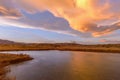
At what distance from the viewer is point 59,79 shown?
28469mm

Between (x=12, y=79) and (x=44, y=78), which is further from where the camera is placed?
(x=44, y=78)

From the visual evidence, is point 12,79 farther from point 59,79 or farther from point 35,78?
point 59,79

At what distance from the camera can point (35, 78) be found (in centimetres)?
2864

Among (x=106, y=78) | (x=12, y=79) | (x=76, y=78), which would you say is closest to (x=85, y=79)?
(x=76, y=78)

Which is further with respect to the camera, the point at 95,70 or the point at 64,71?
the point at 95,70

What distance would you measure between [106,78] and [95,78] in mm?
1870

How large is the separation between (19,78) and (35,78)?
236 cm

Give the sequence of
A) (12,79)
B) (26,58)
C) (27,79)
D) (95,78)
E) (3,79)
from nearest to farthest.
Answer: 1. (3,79)
2. (12,79)
3. (27,79)
4. (95,78)
5. (26,58)

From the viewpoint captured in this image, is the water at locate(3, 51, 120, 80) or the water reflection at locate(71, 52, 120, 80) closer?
the water at locate(3, 51, 120, 80)

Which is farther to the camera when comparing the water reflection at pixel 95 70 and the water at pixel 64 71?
the water reflection at pixel 95 70

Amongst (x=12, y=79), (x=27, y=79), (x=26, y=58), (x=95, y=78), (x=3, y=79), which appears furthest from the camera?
(x=26, y=58)

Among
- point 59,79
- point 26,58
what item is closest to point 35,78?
point 59,79

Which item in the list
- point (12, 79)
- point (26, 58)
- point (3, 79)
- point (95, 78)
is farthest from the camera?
point (26, 58)

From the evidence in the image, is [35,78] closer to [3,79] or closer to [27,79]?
[27,79]
